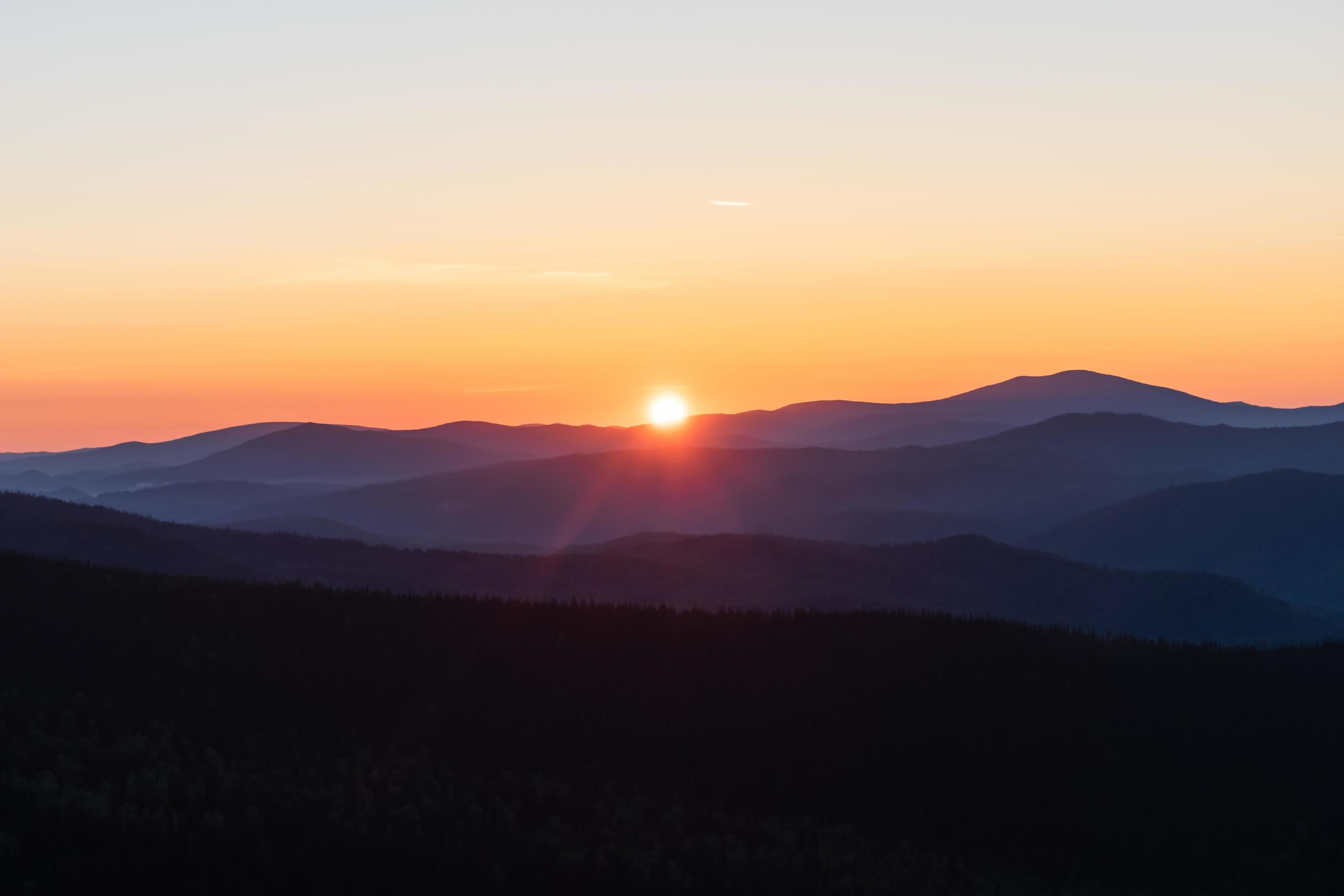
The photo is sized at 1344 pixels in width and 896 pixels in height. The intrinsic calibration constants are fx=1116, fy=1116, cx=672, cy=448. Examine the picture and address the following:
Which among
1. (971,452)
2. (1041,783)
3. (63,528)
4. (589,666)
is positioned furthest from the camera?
(971,452)

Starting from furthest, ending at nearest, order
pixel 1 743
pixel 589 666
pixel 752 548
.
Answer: pixel 752 548
pixel 589 666
pixel 1 743

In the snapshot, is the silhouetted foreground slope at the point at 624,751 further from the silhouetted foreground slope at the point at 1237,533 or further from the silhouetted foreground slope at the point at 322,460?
the silhouetted foreground slope at the point at 322,460

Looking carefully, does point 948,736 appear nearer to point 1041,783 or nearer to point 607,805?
point 1041,783

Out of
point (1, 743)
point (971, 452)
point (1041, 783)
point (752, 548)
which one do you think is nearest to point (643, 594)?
point (752, 548)

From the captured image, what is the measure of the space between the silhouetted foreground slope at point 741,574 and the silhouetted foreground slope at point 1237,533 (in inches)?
568

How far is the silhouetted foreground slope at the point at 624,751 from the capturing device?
971cm

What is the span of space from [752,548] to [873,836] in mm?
36570

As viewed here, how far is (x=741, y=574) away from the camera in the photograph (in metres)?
44.7

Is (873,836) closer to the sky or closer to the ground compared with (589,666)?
closer to the ground

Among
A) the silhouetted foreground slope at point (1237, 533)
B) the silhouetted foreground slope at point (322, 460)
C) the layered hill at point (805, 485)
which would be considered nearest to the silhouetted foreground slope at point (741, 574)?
the silhouetted foreground slope at point (1237, 533)

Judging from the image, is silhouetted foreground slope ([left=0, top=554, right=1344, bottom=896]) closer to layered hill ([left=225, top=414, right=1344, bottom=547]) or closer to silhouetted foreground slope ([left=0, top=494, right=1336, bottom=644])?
silhouetted foreground slope ([left=0, top=494, right=1336, bottom=644])

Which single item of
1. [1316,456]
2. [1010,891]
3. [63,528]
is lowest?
[1010,891]

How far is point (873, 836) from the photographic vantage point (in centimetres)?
1261

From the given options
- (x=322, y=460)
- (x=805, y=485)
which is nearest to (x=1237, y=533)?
(x=805, y=485)
